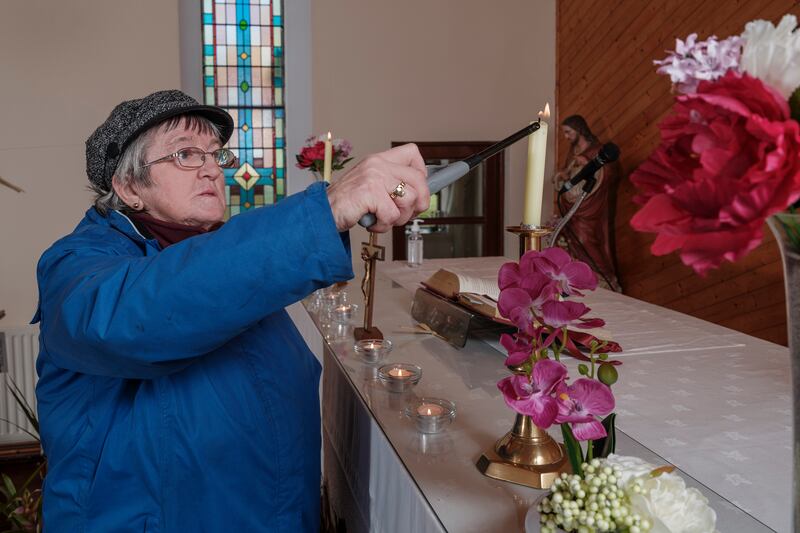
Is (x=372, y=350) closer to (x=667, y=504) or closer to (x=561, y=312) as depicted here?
(x=561, y=312)

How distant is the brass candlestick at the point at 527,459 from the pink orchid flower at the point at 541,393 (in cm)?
21

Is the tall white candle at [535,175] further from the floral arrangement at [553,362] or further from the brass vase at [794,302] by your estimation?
the brass vase at [794,302]

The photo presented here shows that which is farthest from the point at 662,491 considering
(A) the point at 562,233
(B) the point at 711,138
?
(A) the point at 562,233

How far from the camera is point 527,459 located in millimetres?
861

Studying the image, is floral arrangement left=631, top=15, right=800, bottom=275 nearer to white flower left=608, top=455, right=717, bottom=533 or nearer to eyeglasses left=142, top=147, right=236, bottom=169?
white flower left=608, top=455, right=717, bottom=533

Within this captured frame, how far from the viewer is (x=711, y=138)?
409 mm

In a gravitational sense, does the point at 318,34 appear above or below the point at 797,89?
above

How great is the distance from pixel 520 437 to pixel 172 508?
1.95ft

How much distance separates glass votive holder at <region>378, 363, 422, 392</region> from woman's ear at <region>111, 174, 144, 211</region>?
0.57m

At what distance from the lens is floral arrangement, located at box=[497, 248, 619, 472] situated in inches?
24.4

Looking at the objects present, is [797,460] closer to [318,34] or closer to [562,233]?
[562,233]

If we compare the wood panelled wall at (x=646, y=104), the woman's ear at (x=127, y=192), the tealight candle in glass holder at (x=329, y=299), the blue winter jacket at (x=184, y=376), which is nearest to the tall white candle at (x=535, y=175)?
the blue winter jacket at (x=184, y=376)

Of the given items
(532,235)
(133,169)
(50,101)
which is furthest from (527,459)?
(50,101)

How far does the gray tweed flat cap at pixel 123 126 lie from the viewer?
1.26 m
